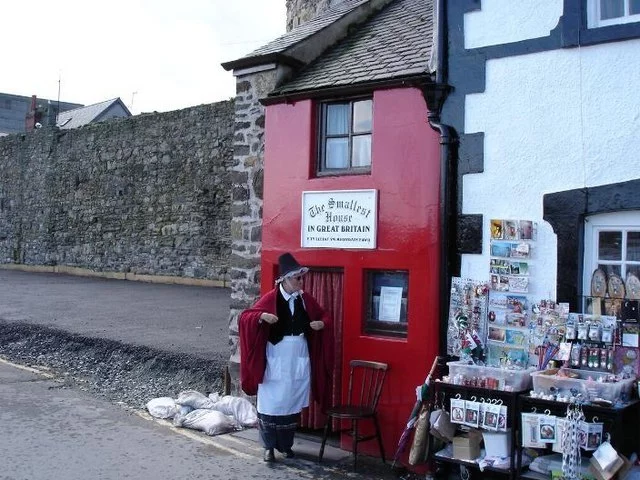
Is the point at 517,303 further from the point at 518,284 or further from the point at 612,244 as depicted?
the point at 612,244

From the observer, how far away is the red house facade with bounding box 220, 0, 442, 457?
6672mm

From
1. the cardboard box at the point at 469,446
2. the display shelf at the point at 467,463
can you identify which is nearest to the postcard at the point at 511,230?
the cardboard box at the point at 469,446

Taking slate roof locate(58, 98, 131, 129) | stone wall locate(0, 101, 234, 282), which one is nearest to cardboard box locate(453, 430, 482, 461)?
stone wall locate(0, 101, 234, 282)

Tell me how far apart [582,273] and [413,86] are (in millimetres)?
2355

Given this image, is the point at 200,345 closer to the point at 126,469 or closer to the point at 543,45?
the point at 126,469

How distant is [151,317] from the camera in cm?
1451

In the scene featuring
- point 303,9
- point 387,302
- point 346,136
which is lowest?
point 387,302

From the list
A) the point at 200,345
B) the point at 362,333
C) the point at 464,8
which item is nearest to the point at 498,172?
the point at 464,8

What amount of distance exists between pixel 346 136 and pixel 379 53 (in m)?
1.03

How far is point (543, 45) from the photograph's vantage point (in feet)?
19.8

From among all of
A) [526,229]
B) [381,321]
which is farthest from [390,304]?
[526,229]

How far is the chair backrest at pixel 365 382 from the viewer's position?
681 centimetres

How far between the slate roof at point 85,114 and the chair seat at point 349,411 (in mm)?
31999

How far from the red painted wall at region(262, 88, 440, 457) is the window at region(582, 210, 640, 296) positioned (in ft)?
4.38
